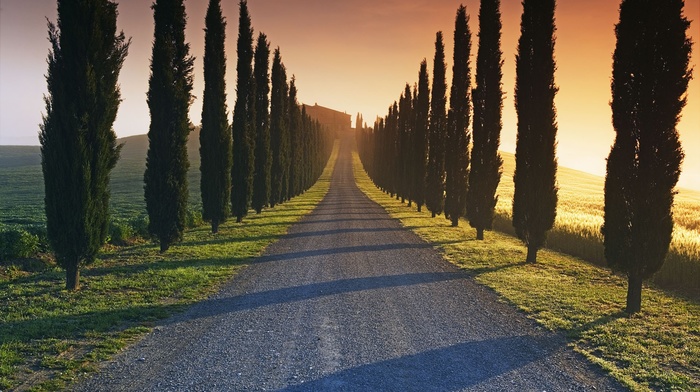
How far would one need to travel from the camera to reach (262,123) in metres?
31.4

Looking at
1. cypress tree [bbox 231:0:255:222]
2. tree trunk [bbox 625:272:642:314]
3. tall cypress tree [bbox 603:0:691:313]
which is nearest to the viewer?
tall cypress tree [bbox 603:0:691:313]

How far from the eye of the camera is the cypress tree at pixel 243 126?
25.3 metres

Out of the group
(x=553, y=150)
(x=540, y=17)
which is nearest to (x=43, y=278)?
(x=553, y=150)

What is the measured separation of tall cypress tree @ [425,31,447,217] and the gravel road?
1789 cm

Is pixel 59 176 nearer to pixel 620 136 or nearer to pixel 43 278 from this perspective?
pixel 43 278

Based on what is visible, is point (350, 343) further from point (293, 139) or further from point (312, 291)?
point (293, 139)

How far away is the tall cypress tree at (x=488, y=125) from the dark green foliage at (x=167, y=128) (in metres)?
12.9

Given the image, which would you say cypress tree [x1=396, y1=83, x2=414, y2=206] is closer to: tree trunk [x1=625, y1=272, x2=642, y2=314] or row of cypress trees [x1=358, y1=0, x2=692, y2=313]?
row of cypress trees [x1=358, y1=0, x2=692, y2=313]

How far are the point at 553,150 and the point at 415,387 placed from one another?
11.8 m

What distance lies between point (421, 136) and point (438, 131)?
13.8 ft

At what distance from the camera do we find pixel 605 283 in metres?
12.4

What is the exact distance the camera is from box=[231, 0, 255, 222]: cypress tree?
998 inches

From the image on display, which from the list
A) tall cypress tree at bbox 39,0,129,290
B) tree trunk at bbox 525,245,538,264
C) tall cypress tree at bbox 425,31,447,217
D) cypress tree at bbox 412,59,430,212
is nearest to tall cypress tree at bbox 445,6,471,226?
tall cypress tree at bbox 425,31,447,217

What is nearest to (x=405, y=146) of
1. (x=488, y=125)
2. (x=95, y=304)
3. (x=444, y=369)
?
(x=488, y=125)
